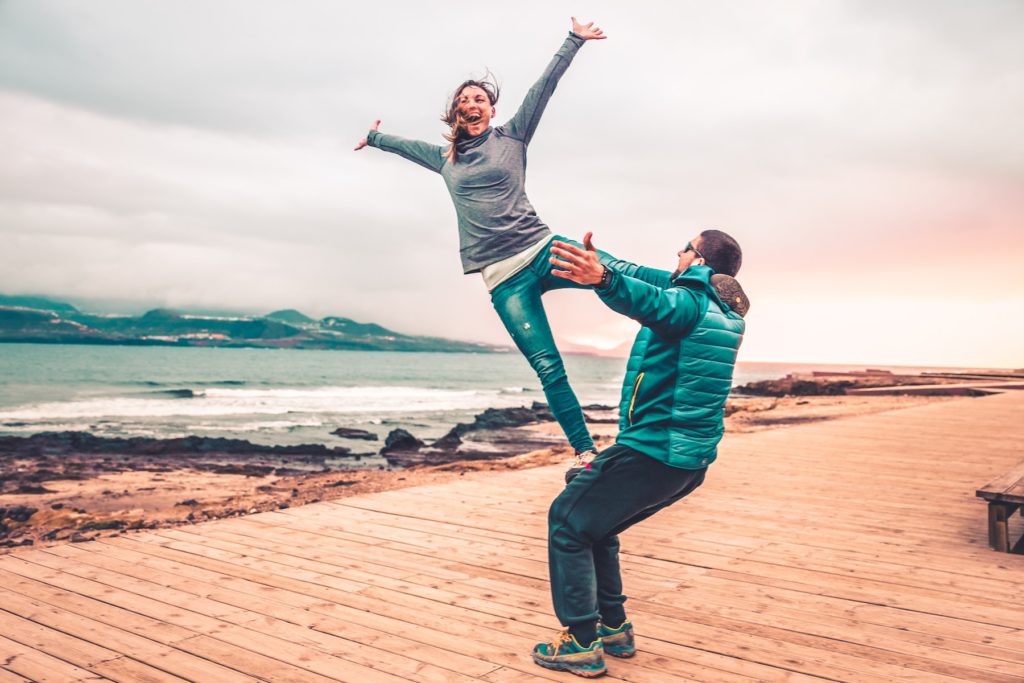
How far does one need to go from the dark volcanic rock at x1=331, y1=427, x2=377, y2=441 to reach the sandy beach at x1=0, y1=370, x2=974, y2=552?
4.81 m

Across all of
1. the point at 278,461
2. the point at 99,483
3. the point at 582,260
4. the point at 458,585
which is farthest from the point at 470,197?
the point at 278,461

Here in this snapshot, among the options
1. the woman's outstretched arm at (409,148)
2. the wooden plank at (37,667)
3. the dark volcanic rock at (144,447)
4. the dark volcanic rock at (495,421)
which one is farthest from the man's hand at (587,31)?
the dark volcanic rock at (495,421)

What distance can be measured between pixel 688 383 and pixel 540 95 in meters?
1.85

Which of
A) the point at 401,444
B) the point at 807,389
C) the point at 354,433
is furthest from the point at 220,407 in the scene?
the point at 807,389

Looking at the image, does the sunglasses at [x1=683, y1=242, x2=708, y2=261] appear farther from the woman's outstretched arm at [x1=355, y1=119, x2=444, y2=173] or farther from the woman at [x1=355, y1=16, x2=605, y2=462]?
the woman's outstretched arm at [x1=355, y1=119, x2=444, y2=173]

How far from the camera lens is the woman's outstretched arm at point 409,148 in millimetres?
3803

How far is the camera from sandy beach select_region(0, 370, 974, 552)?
691 cm

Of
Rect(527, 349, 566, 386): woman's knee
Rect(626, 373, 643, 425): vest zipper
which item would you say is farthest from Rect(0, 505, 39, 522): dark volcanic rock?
Rect(626, 373, 643, 425): vest zipper

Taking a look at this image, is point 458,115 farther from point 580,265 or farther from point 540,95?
point 580,265

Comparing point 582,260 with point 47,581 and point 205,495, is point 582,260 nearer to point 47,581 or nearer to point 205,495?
point 47,581

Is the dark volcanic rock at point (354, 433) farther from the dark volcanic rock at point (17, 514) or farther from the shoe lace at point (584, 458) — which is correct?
the shoe lace at point (584, 458)

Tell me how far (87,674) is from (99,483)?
12.1 meters

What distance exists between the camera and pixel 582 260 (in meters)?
2.15

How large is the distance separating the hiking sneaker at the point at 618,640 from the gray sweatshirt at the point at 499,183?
1654 millimetres
